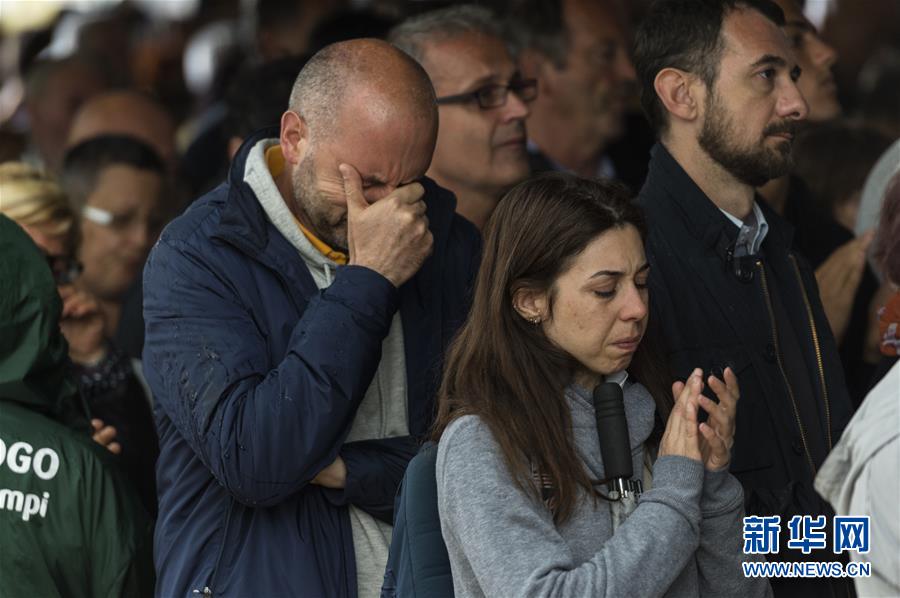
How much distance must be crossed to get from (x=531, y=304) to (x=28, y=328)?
138cm

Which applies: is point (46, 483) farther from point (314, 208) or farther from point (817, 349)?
point (817, 349)

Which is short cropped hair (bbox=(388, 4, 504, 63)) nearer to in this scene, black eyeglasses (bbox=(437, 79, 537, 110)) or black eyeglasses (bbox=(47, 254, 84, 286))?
black eyeglasses (bbox=(437, 79, 537, 110))

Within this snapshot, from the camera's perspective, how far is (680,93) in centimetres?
449

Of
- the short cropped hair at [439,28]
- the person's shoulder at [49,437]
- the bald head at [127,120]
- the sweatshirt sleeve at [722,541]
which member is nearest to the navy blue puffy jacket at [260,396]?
the person's shoulder at [49,437]

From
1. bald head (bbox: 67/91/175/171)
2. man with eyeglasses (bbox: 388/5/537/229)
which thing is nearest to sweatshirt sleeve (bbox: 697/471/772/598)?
man with eyeglasses (bbox: 388/5/537/229)

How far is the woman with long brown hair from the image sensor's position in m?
3.24

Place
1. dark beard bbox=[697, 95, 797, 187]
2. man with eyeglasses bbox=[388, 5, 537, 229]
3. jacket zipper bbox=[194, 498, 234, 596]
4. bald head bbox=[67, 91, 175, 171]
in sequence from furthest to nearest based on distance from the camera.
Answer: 1. bald head bbox=[67, 91, 175, 171]
2. man with eyeglasses bbox=[388, 5, 537, 229]
3. dark beard bbox=[697, 95, 797, 187]
4. jacket zipper bbox=[194, 498, 234, 596]

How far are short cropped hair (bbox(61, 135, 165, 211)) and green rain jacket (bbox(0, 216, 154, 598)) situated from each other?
7.65 feet

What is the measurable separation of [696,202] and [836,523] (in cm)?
127

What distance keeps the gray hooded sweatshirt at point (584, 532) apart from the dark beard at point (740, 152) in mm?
1113

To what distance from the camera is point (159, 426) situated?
4.07 meters

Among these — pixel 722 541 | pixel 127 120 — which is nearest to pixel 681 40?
pixel 722 541

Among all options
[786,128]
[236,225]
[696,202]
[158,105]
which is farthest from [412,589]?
[158,105]

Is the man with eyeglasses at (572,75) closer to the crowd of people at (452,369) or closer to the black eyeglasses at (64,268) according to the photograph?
the crowd of people at (452,369)
